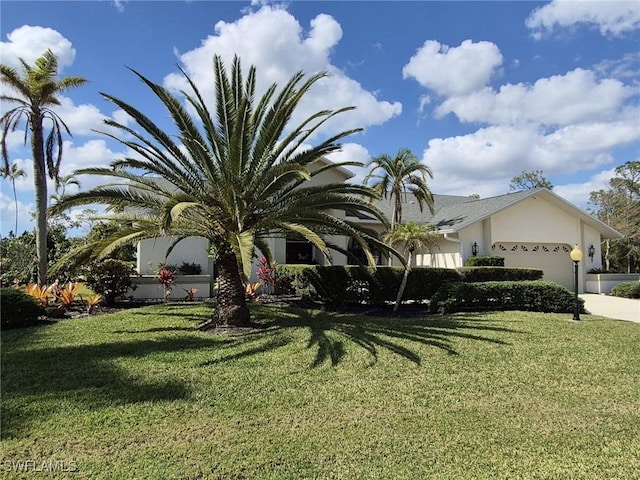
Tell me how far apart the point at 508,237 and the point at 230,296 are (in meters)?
17.1

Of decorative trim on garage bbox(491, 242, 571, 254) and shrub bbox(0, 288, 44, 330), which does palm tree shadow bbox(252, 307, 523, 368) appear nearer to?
shrub bbox(0, 288, 44, 330)

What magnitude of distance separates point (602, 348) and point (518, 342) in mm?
1670

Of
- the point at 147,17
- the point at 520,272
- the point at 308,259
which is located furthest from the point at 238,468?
the point at 308,259

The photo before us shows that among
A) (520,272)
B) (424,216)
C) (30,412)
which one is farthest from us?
(424,216)

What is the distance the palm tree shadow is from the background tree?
27906 mm

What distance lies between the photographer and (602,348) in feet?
27.8

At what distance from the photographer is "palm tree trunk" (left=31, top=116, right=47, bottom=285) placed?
13.5 meters

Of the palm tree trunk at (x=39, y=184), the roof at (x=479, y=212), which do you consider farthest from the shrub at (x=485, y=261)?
the palm tree trunk at (x=39, y=184)

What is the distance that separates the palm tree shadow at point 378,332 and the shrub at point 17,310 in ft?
18.6

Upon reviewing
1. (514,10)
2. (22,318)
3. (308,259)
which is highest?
(514,10)

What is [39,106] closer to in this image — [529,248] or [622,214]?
[529,248]

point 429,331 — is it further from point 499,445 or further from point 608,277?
point 608,277

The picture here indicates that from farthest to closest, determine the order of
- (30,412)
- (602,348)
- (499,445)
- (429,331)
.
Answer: (429,331) < (602,348) < (30,412) < (499,445)

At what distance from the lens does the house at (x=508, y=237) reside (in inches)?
821
